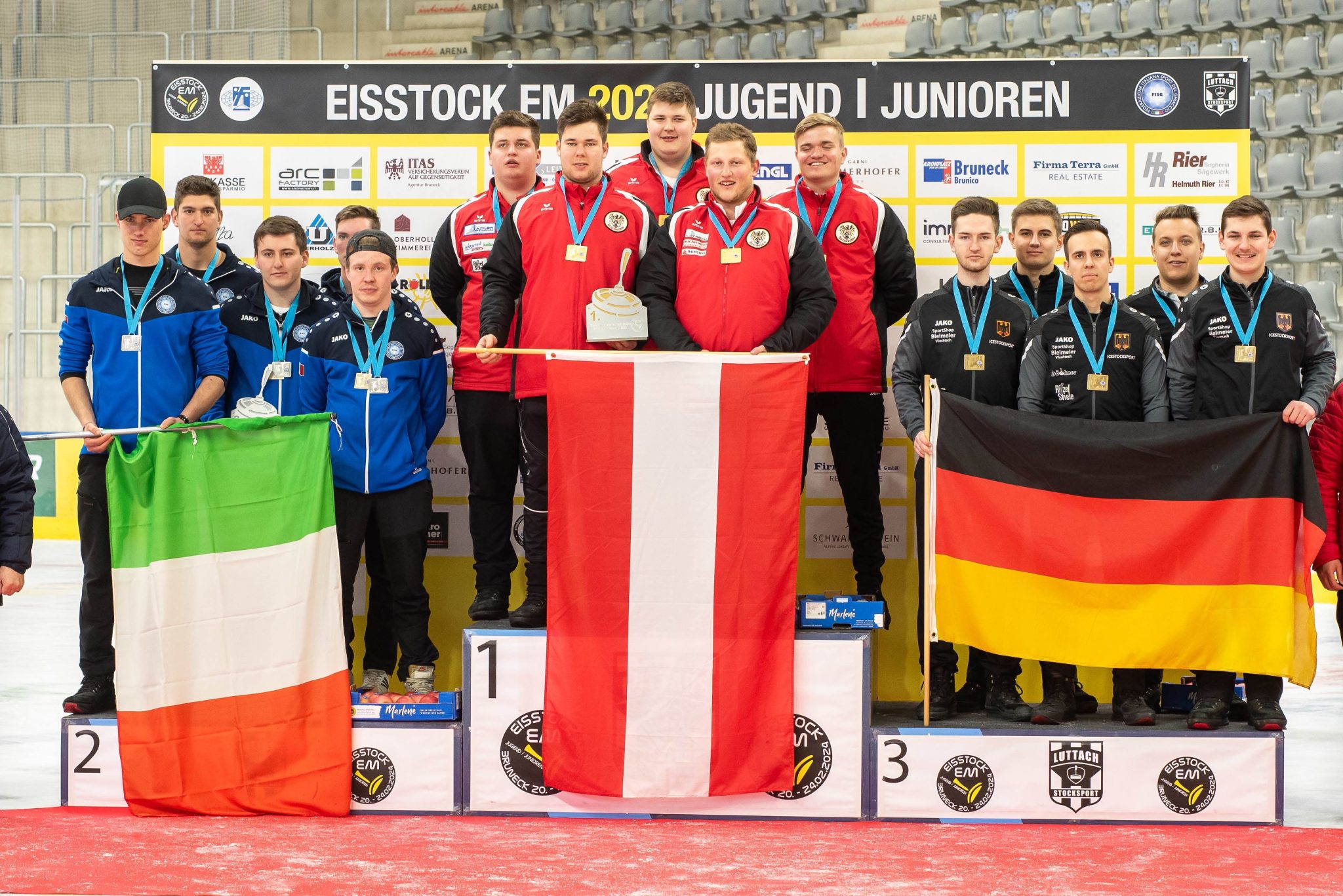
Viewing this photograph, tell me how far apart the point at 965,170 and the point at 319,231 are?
2992 millimetres

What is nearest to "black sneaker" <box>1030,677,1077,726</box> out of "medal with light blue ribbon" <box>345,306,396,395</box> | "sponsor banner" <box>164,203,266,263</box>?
"medal with light blue ribbon" <box>345,306,396,395</box>

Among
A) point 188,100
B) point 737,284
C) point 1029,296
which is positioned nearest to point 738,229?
point 737,284

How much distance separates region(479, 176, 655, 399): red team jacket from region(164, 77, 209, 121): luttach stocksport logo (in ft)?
6.81

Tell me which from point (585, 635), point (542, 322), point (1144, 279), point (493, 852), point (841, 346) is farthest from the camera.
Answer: point (1144, 279)

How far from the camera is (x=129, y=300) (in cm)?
496

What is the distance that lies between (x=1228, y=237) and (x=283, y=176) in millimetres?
4096

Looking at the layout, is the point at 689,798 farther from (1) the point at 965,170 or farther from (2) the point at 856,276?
(1) the point at 965,170

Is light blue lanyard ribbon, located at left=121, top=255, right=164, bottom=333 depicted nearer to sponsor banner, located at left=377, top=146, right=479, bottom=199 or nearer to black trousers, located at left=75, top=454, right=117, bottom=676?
black trousers, located at left=75, top=454, right=117, bottom=676

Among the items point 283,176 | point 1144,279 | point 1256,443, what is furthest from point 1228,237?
point 283,176

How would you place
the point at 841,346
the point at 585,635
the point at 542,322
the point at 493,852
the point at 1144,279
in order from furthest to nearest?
the point at 1144,279, the point at 841,346, the point at 542,322, the point at 585,635, the point at 493,852

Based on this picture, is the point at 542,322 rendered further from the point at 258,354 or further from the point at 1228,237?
the point at 1228,237

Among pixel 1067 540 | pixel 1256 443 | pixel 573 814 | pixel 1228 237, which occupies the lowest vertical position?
pixel 573 814

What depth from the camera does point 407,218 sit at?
6.17m

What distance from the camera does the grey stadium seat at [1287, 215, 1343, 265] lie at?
44.4 ft
